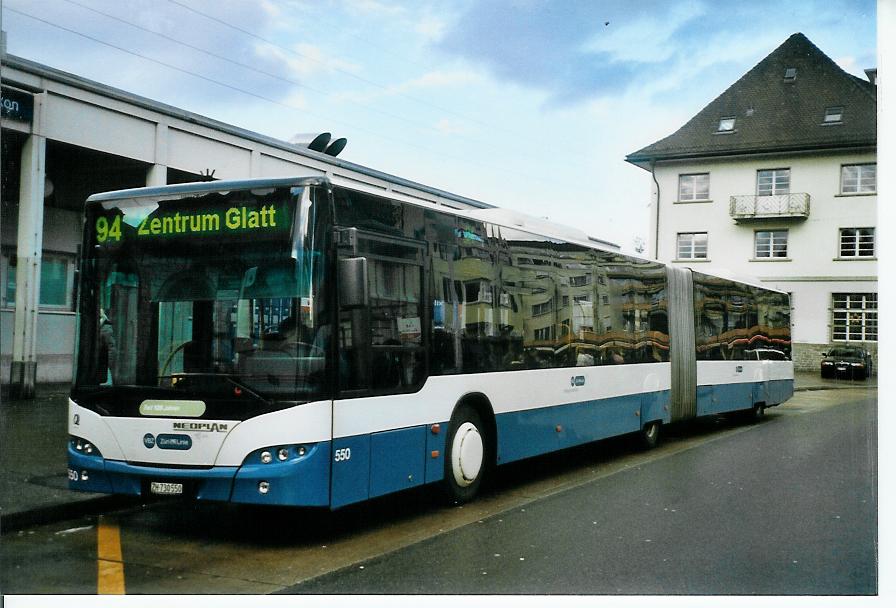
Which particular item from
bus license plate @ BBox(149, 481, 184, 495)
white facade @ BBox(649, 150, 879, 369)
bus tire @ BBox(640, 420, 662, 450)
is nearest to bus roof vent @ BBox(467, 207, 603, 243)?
white facade @ BBox(649, 150, 879, 369)

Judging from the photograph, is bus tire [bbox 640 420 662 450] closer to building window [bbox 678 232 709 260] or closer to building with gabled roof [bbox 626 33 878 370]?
building with gabled roof [bbox 626 33 878 370]

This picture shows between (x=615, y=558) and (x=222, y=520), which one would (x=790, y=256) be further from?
(x=222, y=520)

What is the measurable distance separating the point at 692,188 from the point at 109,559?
819 cm

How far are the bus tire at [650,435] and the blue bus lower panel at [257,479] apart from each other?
7794mm

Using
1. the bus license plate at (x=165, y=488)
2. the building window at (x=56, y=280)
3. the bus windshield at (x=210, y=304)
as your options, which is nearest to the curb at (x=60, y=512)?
the bus license plate at (x=165, y=488)

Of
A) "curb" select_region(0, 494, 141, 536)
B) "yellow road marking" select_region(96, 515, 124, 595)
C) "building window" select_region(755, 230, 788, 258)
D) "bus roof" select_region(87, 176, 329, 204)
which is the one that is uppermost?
"building window" select_region(755, 230, 788, 258)

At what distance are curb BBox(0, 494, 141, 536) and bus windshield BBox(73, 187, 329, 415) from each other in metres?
1.12

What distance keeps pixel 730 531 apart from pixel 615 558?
1529 mm

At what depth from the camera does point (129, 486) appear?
715 centimetres

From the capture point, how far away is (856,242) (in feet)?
27.3

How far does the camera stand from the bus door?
7.10 metres

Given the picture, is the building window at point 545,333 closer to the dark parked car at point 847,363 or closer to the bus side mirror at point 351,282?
the dark parked car at point 847,363

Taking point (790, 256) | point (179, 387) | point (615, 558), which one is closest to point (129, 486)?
point (179, 387)

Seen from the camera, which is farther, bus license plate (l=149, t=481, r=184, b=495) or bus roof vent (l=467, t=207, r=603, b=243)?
bus roof vent (l=467, t=207, r=603, b=243)
